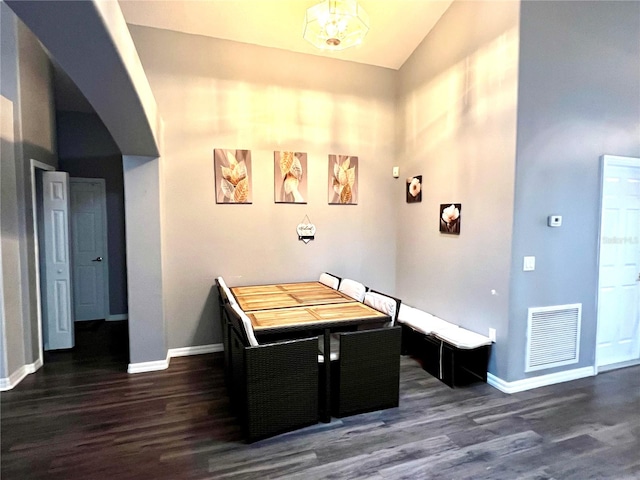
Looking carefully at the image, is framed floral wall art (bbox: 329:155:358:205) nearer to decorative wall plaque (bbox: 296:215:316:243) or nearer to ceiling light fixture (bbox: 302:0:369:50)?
decorative wall plaque (bbox: 296:215:316:243)

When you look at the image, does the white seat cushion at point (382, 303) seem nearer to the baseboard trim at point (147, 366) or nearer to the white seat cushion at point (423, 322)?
the white seat cushion at point (423, 322)

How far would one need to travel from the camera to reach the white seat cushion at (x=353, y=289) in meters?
3.45

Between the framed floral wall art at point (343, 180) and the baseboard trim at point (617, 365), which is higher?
the framed floral wall art at point (343, 180)

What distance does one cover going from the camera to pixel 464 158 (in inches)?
141

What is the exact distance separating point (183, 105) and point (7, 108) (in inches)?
61.1

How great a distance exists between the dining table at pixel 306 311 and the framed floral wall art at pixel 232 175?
1100mm

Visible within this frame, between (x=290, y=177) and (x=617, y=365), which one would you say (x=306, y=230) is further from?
(x=617, y=365)

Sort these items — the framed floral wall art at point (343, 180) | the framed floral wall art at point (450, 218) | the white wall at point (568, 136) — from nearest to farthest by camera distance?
1. the white wall at point (568, 136)
2. the framed floral wall art at point (450, 218)
3. the framed floral wall art at point (343, 180)

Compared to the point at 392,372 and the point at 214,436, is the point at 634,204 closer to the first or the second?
the point at 392,372

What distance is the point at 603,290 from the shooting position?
136 inches

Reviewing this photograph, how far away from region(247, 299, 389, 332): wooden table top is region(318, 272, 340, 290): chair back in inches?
31.1

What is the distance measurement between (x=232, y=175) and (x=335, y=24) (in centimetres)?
194

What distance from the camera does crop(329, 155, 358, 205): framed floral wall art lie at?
451cm

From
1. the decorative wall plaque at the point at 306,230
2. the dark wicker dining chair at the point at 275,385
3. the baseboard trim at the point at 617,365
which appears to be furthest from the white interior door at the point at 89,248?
the baseboard trim at the point at 617,365
